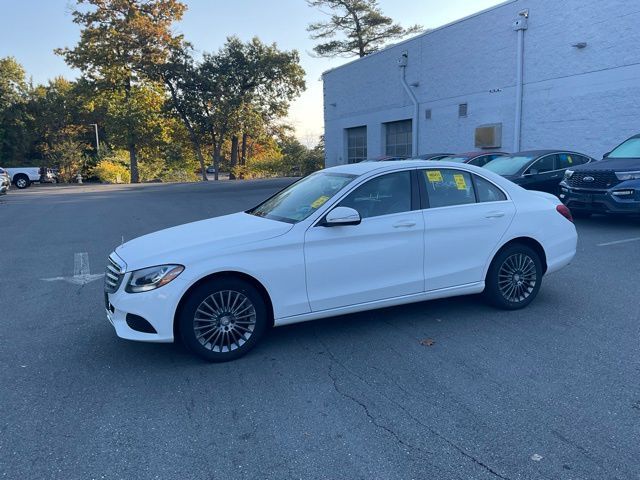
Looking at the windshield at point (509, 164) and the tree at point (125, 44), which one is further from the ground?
the tree at point (125, 44)

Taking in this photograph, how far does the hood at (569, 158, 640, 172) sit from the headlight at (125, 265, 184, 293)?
9.14 m

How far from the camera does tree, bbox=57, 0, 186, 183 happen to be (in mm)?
38062

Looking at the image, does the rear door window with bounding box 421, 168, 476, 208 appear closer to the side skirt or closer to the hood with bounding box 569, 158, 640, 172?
the side skirt

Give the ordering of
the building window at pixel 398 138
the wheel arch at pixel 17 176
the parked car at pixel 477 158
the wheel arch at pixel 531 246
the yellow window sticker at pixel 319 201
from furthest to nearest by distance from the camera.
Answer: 1. the wheel arch at pixel 17 176
2. the building window at pixel 398 138
3. the parked car at pixel 477 158
4. the wheel arch at pixel 531 246
5. the yellow window sticker at pixel 319 201

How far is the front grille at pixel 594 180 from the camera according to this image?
9974 millimetres

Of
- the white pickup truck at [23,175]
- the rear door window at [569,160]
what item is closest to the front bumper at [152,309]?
the rear door window at [569,160]

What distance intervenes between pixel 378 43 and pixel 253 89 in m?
11.4

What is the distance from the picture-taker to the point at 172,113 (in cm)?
4225

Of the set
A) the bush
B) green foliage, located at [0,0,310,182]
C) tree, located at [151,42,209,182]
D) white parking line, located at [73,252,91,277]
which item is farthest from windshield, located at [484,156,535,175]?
the bush

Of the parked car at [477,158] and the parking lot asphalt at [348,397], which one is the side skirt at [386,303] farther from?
the parked car at [477,158]

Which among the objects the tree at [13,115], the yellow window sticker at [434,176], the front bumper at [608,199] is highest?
the tree at [13,115]

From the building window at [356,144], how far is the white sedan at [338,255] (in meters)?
23.8

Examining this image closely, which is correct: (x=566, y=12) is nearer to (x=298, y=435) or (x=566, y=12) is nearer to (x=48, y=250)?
(x=48, y=250)

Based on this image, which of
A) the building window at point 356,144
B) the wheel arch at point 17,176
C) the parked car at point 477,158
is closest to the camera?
the parked car at point 477,158
